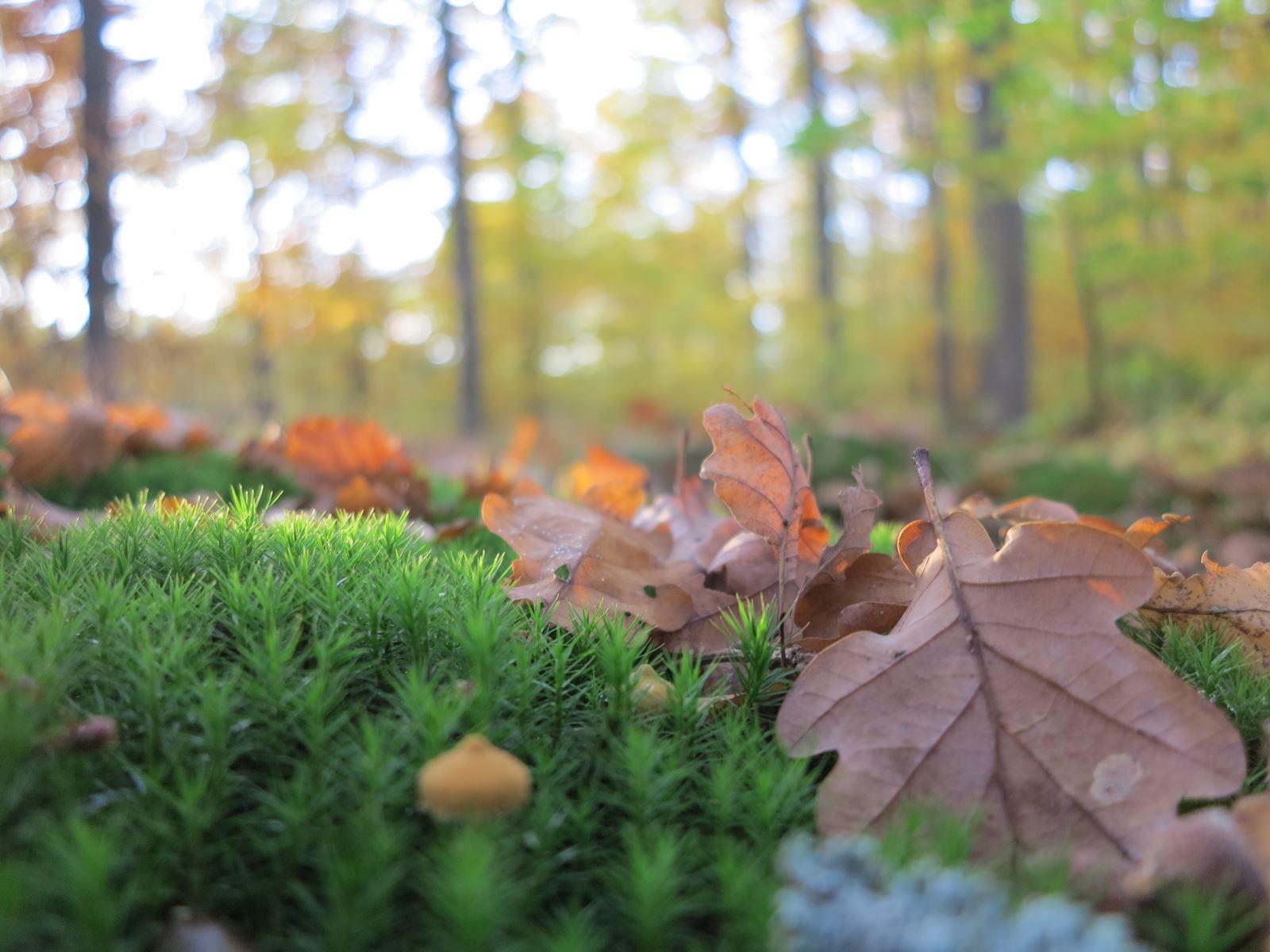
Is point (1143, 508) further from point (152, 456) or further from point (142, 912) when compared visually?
point (142, 912)

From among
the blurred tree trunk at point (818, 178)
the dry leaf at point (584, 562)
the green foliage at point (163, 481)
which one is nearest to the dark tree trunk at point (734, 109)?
the blurred tree trunk at point (818, 178)

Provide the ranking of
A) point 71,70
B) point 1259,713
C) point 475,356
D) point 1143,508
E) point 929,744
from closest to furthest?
point 929,744, point 1259,713, point 1143,508, point 71,70, point 475,356

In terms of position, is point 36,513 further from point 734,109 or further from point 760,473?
point 734,109

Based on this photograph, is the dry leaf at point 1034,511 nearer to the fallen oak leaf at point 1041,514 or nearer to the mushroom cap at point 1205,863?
the fallen oak leaf at point 1041,514

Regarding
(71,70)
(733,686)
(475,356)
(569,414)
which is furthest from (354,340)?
(733,686)

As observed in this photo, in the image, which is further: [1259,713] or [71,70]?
[71,70]

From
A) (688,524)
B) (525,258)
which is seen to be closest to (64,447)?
(688,524)
